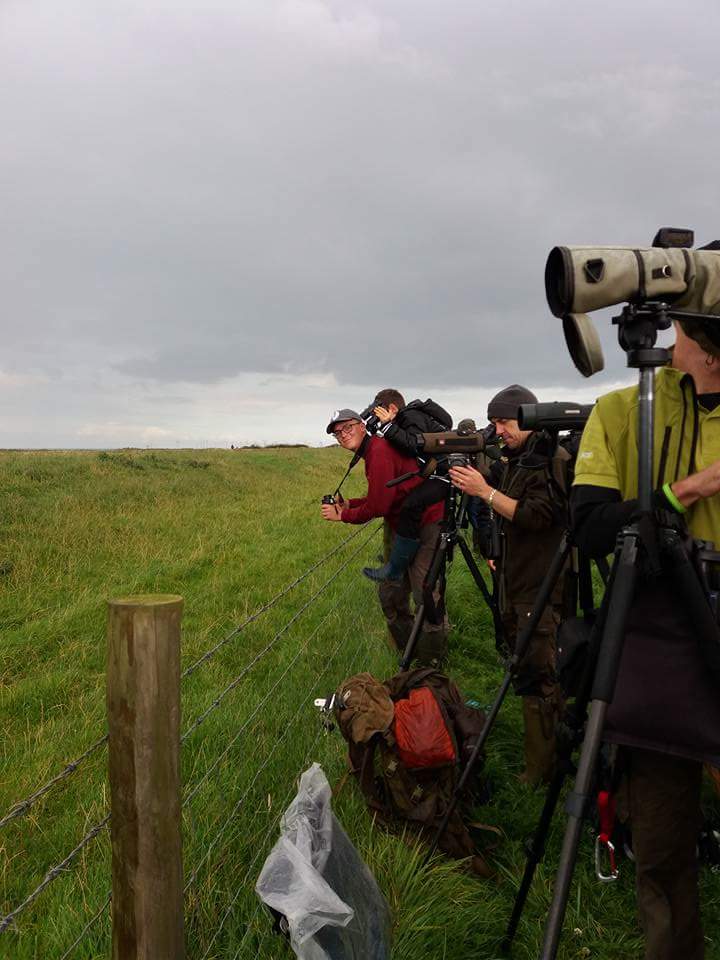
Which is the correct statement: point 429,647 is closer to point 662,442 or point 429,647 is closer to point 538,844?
point 538,844

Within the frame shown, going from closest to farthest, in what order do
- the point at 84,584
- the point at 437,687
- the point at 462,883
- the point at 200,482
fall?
the point at 462,883 < the point at 437,687 < the point at 84,584 < the point at 200,482

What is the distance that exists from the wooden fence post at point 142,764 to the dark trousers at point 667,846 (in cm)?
129

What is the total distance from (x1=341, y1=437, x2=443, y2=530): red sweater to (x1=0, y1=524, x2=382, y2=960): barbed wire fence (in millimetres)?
1097

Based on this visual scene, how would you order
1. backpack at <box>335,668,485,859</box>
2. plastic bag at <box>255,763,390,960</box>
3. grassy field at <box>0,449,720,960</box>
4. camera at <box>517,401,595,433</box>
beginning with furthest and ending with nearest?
Answer: backpack at <box>335,668,485,859</box> → camera at <box>517,401,595,433</box> → grassy field at <box>0,449,720,960</box> → plastic bag at <box>255,763,390,960</box>

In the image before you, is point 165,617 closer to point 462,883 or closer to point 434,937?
point 434,937

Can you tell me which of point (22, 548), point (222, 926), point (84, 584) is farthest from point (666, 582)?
point (22, 548)

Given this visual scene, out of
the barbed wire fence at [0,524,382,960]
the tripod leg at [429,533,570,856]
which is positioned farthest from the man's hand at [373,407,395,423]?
the tripod leg at [429,533,570,856]

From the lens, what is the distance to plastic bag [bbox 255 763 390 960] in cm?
184

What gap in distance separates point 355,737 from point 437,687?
1.81 ft

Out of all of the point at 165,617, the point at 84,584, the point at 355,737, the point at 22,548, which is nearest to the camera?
the point at 165,617

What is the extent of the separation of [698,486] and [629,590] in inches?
13.6

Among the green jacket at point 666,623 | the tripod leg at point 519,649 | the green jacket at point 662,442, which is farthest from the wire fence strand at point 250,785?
the green jacket at point 662,442

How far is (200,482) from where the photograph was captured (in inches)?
707

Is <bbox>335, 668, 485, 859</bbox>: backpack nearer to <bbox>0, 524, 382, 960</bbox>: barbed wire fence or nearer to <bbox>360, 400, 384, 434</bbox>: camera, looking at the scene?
<bbox>0, 524, 382, 960</bbox>: barbed wire fence
